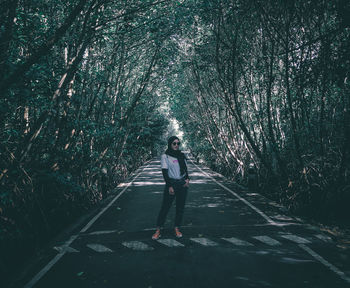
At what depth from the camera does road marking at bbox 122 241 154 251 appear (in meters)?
5.71

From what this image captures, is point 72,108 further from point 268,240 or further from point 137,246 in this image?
point 268,240

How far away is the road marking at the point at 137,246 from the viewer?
5.71 metres

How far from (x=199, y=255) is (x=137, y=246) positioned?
1274 millimetres

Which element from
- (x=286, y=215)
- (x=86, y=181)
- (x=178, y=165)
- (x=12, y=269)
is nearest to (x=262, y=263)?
(x=178, y=165)

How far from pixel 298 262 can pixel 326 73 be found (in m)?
4.09

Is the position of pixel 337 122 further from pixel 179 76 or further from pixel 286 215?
pixel 179 76

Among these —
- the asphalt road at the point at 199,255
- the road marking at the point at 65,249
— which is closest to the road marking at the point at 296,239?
the asphalt road at the point at 199,255

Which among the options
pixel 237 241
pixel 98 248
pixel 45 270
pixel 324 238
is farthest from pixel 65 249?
pixel 324 238

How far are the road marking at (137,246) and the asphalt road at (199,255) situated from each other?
0.7 inches

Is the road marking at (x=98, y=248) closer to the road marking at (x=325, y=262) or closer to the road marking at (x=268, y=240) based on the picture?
the road marking at (x=268, y=240)

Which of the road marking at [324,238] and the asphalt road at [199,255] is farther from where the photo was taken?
the road marking at [324,238]

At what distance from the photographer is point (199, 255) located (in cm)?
527

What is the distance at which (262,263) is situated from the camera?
4879mm

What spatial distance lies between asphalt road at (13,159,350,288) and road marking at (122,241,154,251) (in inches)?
0.7
